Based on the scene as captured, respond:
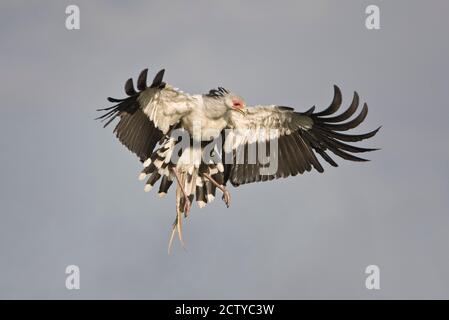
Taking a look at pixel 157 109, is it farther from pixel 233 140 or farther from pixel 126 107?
pixel 233 140

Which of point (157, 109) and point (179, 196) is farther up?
point (157, 109)

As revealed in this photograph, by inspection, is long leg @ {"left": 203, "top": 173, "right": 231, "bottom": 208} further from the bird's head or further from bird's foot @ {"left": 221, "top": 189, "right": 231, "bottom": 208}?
the bird's head

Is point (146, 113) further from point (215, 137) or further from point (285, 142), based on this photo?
point (285, 142)

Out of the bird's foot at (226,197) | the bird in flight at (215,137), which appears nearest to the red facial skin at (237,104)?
the bird in flight at (215,137)

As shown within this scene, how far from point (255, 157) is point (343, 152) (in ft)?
6.96

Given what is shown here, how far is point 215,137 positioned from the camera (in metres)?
25.0

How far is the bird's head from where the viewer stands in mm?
24659

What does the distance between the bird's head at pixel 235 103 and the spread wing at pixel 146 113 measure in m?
0.86

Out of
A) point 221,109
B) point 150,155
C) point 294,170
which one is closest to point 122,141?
point 150,155

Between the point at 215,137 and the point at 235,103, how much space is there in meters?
0.93

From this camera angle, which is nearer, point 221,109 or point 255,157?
point 221,109

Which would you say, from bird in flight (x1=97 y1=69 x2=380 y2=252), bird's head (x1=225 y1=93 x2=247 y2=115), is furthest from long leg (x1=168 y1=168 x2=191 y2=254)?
bird's head (x1=225 y1=93 x2=247 y2=115)

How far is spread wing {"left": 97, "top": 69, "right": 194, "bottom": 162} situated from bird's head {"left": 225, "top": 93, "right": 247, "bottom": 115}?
2.83 feet

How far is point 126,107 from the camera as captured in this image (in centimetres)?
2455
